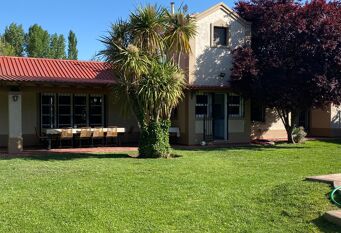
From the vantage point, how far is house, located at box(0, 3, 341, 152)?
64.1 feet

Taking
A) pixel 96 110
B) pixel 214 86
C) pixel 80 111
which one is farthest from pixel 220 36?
pixel 80 111

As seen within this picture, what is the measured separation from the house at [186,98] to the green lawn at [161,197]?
6392 millimetres

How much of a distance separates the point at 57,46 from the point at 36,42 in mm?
4163

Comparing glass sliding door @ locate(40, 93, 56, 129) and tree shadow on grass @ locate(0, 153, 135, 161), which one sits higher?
glass sliding door @ locate(40, 93, 56, 129)

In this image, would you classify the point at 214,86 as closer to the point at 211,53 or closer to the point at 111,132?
the point at 211,53

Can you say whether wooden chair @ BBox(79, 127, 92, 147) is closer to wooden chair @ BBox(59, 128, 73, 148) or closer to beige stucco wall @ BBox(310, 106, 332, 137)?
wooden chair @ BBox(59, 128, 73, 148)

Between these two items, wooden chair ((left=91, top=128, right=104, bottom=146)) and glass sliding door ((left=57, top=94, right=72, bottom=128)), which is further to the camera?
glass sliding door ((left=57, top=94, right=72, bottom=128))

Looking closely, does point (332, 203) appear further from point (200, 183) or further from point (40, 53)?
point (40, 53)

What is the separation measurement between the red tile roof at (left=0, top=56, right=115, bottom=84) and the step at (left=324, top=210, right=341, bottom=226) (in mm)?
12172

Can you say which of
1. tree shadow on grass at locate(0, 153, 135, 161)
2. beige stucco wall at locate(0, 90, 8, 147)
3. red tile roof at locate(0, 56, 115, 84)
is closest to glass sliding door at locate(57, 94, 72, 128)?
red tile roof at locate(0, 56, 115, 84)

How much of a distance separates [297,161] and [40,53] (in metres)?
53.1

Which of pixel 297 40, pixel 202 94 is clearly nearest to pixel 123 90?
pixel 202 94

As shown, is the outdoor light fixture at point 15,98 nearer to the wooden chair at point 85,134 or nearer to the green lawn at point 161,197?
the wooden chair at point 85,134

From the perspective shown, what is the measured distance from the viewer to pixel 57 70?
66.4 feet
